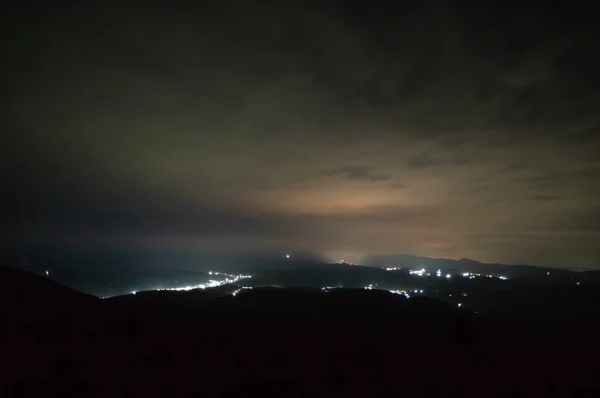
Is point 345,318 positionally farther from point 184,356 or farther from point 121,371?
point 121,371

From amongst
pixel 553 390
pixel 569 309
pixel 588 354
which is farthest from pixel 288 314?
pixel 569 309

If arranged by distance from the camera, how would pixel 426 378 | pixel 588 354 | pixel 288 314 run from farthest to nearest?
1. pixel 288 314
2. pixel 588 354
3. pixel 426 378

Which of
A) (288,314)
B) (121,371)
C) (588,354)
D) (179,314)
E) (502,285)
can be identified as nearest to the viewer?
(121,371)

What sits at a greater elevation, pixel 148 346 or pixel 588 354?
pixel 148 346

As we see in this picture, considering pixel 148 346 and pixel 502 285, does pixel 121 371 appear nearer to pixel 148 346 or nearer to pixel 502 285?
pixel 148 346

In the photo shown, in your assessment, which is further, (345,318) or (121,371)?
(345,318)

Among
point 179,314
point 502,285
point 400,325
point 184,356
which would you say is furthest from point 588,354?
point 502,285
